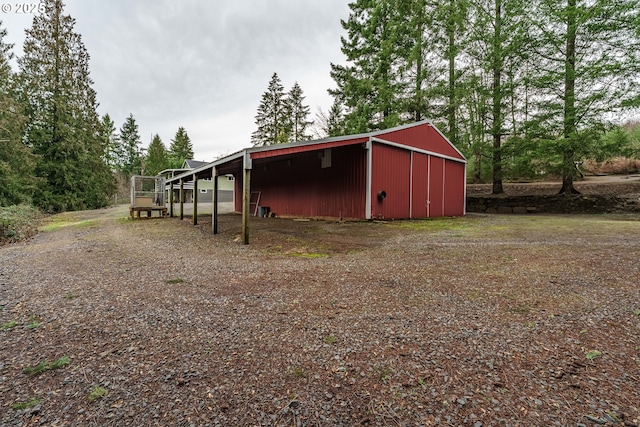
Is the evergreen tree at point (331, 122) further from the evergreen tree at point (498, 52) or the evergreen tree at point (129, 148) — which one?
the evergreen tree at point (129, 148)

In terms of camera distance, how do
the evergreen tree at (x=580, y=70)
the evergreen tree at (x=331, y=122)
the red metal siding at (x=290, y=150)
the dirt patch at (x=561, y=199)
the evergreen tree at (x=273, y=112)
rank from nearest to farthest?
the red metal siding at (x=290, y=150) < the evergreen tree at (x=580, y=70) < the dirt patch at (x=561, y=199) < the evergreen tree at (x=331, y=122) < the evergreen tree at (x=273, y=112)

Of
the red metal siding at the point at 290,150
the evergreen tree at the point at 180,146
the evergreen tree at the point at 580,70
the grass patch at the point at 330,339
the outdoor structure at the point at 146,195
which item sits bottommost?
the grass patch at the point at 330,339

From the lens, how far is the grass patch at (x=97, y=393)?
4.68 feet

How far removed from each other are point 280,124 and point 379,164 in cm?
2638

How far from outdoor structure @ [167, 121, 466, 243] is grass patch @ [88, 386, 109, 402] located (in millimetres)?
5632

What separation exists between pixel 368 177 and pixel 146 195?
10.3 metres

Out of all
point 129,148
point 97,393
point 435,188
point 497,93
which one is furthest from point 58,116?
point 129,148

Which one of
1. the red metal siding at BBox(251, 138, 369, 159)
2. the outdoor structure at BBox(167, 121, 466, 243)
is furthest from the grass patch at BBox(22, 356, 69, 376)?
the outdoor structure at BBox(167, 121, 466, 243)

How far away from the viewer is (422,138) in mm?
10828

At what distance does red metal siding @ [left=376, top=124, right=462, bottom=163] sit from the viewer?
32.1 feet

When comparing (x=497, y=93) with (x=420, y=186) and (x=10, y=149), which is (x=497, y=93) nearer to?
(x=420, y=186)

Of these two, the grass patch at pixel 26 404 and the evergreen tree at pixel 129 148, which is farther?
the evergreen tree at pixel 129 148

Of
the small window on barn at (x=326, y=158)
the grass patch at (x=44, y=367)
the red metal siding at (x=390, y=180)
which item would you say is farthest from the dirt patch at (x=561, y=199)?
the grass patch at (x=44, y=367)

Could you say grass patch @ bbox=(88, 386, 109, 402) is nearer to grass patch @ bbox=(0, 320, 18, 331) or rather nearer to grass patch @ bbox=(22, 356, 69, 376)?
grass patch @ bbox=(22, 356, 69, 376)
